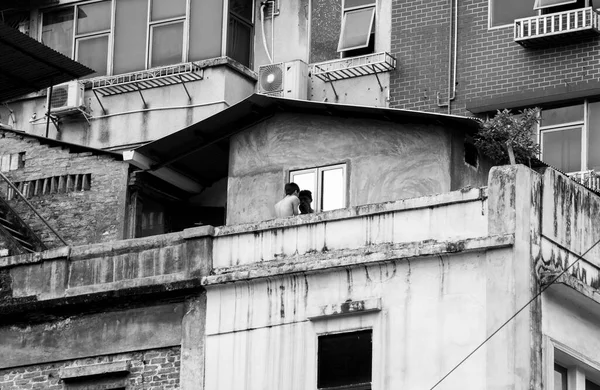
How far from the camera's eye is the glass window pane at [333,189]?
3116cm

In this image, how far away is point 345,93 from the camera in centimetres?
3809

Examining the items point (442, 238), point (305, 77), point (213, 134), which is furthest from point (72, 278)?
point (305, 77)

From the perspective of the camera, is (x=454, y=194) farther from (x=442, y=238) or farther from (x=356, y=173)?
(x=356, y=173)

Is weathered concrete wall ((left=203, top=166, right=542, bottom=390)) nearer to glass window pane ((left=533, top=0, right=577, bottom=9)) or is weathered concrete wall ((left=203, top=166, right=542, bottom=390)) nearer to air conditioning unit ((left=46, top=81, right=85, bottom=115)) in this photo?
glass window pane ((left=533, top=0, right=577, bottom=9))

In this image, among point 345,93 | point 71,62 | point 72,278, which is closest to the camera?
point 72,278

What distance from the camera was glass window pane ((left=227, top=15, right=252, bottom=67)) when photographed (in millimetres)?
38938

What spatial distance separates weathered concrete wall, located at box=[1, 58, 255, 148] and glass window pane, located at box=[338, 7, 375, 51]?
6.51 ft

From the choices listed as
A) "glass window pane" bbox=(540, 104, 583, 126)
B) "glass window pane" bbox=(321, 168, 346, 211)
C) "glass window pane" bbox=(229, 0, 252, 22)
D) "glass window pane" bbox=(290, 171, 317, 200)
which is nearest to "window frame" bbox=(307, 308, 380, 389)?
"glass window pane" bbox=(321, 168, 346, 211)

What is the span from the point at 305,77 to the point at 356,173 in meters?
7.18

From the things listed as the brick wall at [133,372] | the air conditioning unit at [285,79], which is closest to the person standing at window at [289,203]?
the brick wall at [133,372]

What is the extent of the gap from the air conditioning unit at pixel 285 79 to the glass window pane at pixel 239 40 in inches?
40.3

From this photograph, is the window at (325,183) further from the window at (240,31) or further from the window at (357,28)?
the window at (240,31)

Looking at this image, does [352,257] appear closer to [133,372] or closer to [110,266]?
[133,372]

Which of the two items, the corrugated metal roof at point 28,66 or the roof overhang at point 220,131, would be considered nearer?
the roof overhang at point 220,131
